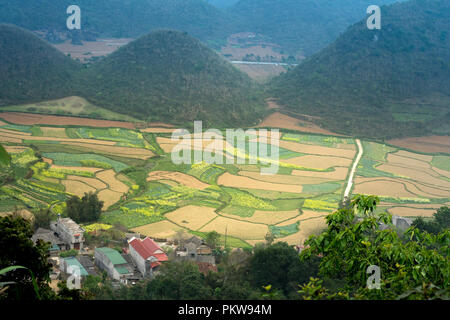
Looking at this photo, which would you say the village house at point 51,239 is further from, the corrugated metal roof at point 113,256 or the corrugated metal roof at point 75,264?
the corrugated metal roof at point 113,256

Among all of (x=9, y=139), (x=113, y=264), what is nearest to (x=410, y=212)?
(x=113, y=264)

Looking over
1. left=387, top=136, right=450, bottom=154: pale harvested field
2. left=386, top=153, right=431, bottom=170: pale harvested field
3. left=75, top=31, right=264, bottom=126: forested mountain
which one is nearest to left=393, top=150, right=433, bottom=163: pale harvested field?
left=386, top=153, right=431, bottom=170: pale harvested field

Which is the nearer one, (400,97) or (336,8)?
(400,97)

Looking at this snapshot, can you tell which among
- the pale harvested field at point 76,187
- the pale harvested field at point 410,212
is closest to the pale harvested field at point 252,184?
the pale harvested field at point 410,212

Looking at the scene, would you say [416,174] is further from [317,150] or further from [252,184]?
[252,184]
